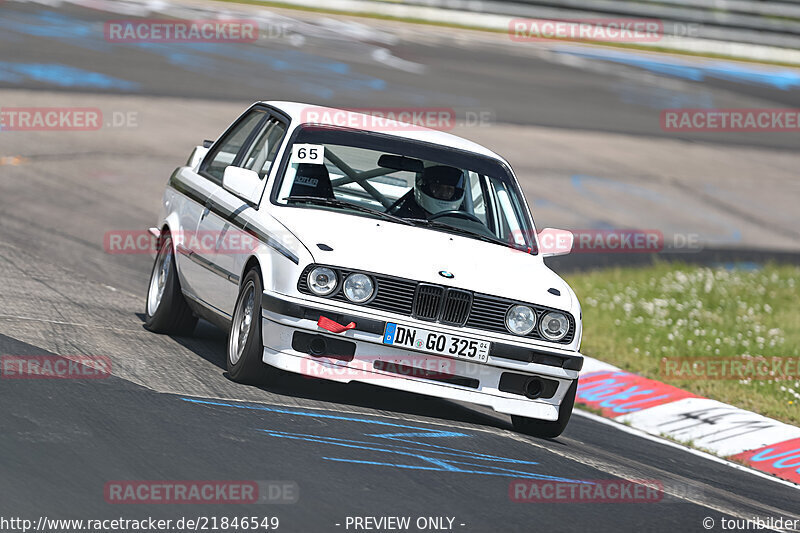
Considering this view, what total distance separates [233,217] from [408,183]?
1.22 metres

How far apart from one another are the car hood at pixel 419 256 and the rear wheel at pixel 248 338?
1.45ft

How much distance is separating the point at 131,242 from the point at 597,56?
21.7 meters

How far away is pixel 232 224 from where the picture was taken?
8.42 metres

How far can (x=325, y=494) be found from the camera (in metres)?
5.82

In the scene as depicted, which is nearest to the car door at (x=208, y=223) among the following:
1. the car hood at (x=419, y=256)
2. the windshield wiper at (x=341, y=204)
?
the windshield wiper at (x=341, y=204)

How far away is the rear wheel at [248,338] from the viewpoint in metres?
7.59

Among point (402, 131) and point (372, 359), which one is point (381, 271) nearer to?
point (372, 359)

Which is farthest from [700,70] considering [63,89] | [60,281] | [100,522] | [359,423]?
[100,522]

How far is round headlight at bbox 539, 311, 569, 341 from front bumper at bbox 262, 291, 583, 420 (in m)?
0.16

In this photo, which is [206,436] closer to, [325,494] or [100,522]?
[325,494]

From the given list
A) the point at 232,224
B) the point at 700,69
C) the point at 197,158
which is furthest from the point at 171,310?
the point at 700,69

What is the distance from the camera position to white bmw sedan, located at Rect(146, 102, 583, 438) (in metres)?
7.44

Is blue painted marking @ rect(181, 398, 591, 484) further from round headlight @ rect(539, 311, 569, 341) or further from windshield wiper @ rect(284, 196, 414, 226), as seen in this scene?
windshield wiper @ rect(284, 196, 414, 226)

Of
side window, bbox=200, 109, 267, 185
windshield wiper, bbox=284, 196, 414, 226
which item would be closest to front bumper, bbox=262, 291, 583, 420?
windshield wiper, bbox=284, 196, 414, 226
